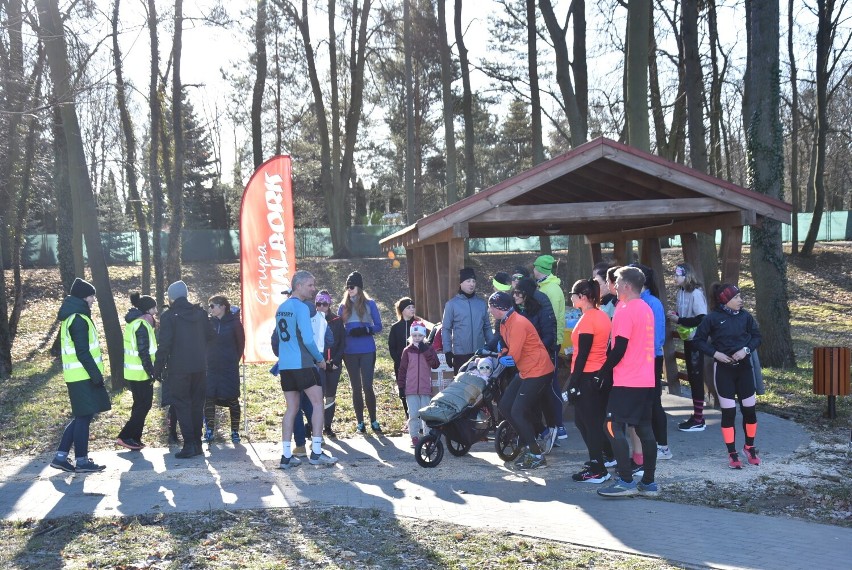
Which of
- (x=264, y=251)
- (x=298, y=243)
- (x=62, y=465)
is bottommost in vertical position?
(x=62, y=465)

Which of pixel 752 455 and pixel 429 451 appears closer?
pixel 752 455

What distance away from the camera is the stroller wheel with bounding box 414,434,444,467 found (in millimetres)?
8555

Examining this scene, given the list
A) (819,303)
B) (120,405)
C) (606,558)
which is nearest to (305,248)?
(819,303)

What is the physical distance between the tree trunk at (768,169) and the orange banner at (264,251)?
766 cm

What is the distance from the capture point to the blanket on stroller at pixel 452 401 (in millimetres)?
8445

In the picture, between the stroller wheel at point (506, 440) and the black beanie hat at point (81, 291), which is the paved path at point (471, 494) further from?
the black beanie hat at point (81, 291)

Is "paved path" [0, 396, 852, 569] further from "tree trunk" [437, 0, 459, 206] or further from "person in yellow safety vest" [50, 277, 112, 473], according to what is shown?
"tree trunk" [437, 0, 459, 206]

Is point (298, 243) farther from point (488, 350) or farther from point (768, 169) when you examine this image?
point (488, 350)

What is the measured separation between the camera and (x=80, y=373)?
8.55m

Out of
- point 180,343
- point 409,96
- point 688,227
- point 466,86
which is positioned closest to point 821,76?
point 466,86

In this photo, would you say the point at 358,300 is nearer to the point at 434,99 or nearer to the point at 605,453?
the point at 605,453

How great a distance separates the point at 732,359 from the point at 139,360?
6228 millimetres

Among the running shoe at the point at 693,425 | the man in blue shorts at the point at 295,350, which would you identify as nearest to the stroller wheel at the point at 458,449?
the man in blue shorts at the point at 295,350

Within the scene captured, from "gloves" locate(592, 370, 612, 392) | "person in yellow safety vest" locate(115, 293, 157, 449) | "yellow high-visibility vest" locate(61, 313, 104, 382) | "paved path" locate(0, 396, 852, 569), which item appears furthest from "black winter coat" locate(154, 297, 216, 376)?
"gloves" locate(592, 370, 612, 392)
